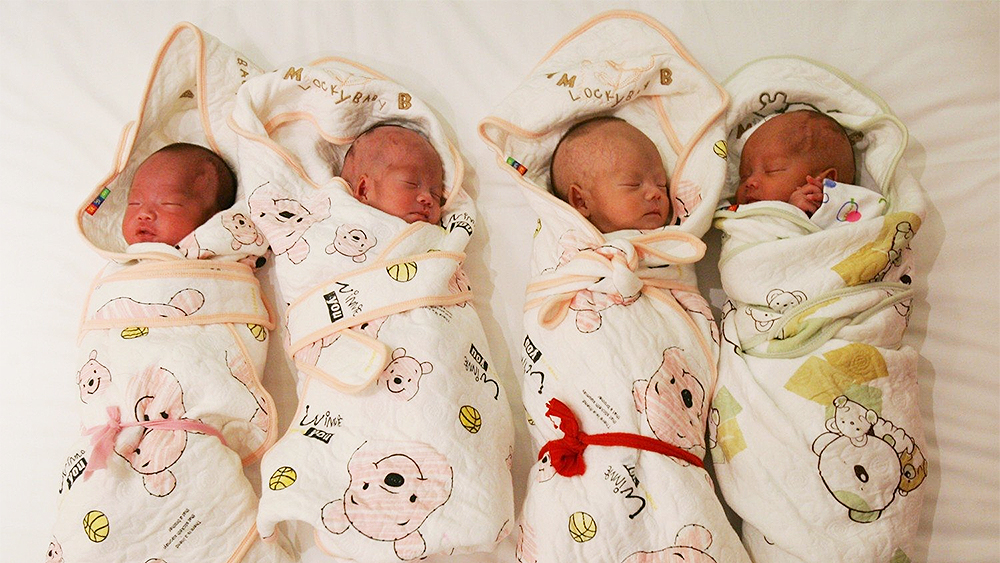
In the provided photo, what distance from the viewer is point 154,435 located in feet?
4.60

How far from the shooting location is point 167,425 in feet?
4.60

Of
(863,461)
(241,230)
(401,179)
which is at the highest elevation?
(401,179)

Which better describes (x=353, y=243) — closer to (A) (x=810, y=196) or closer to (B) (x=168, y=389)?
(B) (x=168, y=389)

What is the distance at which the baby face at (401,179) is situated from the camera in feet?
5.17

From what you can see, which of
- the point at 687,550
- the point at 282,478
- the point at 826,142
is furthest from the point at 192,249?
the point at 826,142

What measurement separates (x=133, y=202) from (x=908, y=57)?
182cm

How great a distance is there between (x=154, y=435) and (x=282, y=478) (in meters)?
0.27

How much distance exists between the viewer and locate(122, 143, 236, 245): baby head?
1596 millimetres

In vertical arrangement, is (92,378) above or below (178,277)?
below

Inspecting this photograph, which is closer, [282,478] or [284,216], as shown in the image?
[282,478]

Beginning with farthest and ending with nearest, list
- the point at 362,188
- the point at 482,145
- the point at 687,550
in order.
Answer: the point at 482,145
the point at 362,188
the point at 687,550

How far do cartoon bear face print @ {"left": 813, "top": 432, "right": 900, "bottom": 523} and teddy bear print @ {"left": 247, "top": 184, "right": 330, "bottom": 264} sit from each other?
3.61 feet

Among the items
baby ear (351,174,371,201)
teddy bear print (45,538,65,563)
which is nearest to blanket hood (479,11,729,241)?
baby ear (351,174,371,201)

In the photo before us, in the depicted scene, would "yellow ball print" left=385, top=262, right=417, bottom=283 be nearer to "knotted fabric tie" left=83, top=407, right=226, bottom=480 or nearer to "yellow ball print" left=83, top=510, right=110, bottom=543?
"knotted fabric tie" left=83, top=407, right=226, bottom=480
